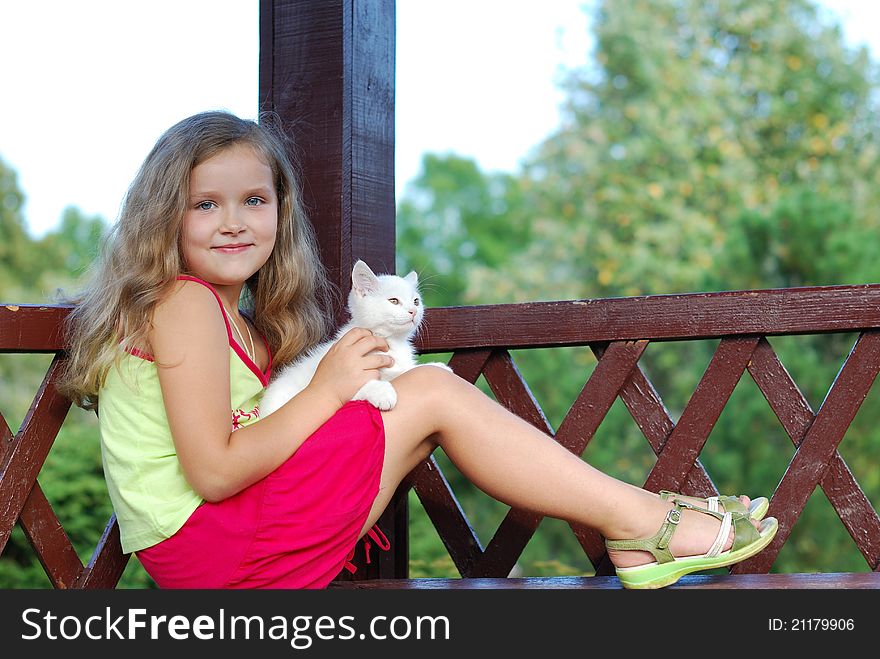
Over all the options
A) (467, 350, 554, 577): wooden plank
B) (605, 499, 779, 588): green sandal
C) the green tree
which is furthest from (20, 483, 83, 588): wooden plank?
the green tree

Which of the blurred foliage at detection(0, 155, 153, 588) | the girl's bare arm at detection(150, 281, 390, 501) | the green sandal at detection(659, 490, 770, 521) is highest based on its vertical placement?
the girl's bare arm at detection(150, 281, 390, 501)

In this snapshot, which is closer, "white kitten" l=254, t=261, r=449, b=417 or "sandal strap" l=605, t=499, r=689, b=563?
"sandal strap" l=605, t=499, r=689, b=563

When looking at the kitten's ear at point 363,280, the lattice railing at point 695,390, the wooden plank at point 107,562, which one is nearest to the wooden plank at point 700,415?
the lattice railing at point 695,390

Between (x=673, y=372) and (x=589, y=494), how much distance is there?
6626mm

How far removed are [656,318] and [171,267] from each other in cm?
101

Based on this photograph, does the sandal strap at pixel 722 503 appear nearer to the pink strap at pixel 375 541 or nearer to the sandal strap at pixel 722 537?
the sandal strap at pixel 722 537

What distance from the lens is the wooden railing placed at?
1.96 metres

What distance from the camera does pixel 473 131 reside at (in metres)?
→ 14.4

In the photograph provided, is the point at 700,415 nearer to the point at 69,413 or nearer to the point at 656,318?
the point at 656,318

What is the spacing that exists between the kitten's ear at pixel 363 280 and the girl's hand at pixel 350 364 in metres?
0.09

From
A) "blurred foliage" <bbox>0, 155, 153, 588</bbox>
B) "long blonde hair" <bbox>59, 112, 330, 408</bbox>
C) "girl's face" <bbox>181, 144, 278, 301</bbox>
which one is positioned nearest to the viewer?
"long blonde hair" <bbox>59, 112, 330, 408</bbox>

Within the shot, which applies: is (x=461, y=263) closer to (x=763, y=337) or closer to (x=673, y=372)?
(x=673, y=372)

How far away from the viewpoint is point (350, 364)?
1.87 metres

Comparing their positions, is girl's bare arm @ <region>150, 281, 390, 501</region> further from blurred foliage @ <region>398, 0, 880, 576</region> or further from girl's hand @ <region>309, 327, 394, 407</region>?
blurred foliage @ <region>398, 0, 880, 576</region>
